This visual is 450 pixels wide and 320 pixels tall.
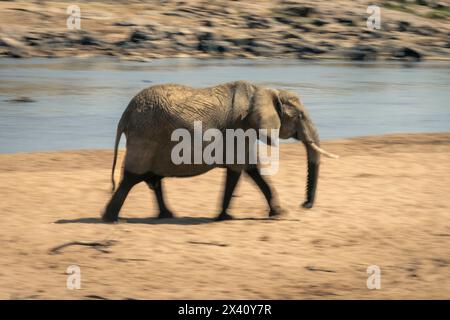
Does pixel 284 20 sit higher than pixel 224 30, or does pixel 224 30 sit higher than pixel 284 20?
pixel 284 20

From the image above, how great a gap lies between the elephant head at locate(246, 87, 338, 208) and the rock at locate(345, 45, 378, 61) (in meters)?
38.4

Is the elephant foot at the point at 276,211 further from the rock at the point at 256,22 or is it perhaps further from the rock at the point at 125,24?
the rock at the point at 256,22

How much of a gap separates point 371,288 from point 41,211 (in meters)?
4.18

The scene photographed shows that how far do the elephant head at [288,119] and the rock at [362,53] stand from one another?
126ft

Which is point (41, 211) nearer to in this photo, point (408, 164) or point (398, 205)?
point (398, 205)

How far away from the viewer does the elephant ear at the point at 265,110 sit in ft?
35.3

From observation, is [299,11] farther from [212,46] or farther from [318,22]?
[212,46]

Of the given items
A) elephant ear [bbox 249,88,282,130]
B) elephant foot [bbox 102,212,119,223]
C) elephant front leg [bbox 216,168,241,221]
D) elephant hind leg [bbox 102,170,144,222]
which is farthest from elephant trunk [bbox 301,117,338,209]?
elephant foot [bbox 102,212,119,223]

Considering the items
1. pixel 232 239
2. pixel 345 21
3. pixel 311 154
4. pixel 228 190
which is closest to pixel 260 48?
pixel 345 21

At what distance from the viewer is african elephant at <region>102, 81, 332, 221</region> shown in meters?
10.4

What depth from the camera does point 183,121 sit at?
10.4 meters

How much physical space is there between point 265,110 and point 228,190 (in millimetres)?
891

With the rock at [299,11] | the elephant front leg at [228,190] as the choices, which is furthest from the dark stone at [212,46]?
the elephant front leg at [228,190]

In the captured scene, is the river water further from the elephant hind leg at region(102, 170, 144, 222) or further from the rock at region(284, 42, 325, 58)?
the elephant hind leg at region(102, 170, 144, 222)
